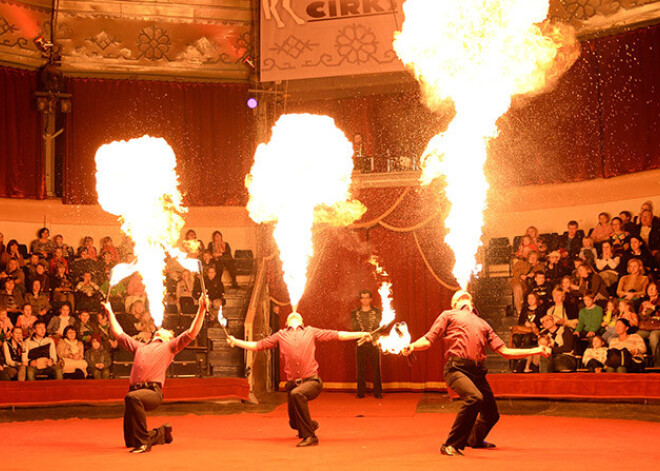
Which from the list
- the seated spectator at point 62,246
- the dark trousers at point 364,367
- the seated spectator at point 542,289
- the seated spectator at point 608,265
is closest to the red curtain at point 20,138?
the seated spectator at point 62,246

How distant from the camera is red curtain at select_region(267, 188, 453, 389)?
15.6m

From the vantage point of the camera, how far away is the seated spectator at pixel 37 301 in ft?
47.1

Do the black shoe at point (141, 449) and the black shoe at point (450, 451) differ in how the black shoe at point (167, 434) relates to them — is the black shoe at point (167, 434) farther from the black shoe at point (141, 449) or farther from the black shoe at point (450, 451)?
the black shoe at point (450, 451)

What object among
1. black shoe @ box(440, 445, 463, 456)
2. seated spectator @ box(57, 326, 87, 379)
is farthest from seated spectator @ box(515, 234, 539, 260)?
seated spectator @ box(57, 326, 87, 379)

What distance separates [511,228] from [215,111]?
677cm

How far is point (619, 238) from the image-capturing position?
44.9 feet

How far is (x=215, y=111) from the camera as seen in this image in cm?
1797

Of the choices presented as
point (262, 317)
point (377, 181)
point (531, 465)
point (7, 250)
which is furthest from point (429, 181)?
point (531, 465)

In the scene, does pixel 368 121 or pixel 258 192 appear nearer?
pixel 258 192

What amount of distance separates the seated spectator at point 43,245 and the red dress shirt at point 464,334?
31.9 feet

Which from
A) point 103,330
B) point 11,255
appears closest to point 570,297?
point 103,330

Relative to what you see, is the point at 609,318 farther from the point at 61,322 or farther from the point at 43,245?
the point at 43,245

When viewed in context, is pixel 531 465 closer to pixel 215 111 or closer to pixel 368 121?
pixel 368 121

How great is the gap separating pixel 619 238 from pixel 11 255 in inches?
423
